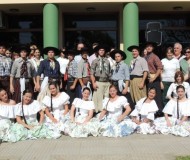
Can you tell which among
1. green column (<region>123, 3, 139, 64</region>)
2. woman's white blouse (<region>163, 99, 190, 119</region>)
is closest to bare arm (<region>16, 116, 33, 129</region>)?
woman's white blouse (<region>163, 99, 190, 119</region>)

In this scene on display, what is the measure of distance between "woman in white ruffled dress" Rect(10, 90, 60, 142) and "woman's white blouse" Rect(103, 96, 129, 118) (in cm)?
127

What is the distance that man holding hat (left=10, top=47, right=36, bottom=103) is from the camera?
890cm

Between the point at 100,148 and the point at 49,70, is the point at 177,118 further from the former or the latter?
the point at 49,70

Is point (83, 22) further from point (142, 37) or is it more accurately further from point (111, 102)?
point (111, 102)

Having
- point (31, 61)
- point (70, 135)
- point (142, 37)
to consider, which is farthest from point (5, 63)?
point (142, 37)

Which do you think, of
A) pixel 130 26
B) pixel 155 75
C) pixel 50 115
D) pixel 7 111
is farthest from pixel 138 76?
pixel 130 26

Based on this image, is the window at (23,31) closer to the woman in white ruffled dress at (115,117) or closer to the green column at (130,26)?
the green column at (130,26)

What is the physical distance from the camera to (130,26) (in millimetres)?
12039

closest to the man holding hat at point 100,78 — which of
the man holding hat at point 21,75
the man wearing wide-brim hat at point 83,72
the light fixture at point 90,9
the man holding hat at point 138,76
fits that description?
the man wearing wide-brim hat at point 83,72

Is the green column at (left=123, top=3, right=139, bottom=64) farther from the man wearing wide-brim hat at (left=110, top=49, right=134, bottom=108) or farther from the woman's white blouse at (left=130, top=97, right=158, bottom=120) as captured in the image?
the woman's white blouse at (left=130, top=97, right=158, bottom=120)

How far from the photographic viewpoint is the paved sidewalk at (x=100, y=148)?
19.5 ft

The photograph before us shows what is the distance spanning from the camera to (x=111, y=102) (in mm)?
8086

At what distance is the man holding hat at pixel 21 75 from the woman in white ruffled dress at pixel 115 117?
76.1 inches

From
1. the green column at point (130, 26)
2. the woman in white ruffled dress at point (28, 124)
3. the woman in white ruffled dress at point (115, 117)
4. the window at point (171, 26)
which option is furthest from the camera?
the window at point (171, 26)
